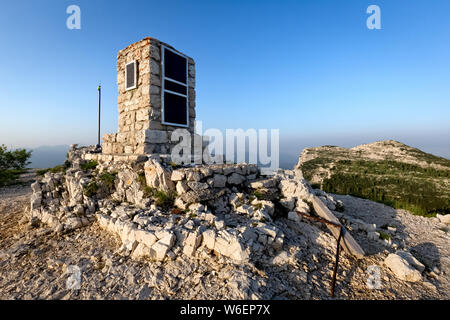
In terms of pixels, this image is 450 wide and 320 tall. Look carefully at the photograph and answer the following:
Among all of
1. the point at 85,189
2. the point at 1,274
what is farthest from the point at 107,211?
the point at 1,274

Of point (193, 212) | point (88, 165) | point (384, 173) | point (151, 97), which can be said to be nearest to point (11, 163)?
point (88, 165)

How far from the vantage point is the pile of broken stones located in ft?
13.1

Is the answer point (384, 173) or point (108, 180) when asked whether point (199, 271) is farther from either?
point (384, 173)

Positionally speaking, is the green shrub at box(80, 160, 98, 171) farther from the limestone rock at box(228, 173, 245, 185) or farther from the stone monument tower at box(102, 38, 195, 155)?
the limestone rock at box(228, 173, 245, 185)

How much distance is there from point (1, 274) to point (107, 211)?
7.30ft

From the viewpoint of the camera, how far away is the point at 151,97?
24.8ft

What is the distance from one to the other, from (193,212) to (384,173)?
2480 centimetres

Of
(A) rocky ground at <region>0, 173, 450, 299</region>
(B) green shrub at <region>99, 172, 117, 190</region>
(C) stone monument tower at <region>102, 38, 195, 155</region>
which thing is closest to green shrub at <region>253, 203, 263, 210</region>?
(A) rocky ground at <region>0, 173, 450, 299</region>

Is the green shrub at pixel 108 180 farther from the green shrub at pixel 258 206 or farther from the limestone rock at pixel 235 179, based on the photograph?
the green shrub at pixel 258 206

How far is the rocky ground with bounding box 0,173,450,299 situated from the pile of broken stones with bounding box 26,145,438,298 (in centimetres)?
8

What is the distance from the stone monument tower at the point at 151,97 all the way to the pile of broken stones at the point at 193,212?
129 centimetres

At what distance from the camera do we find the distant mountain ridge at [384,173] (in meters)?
14.8

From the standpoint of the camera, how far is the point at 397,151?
89.6ft
